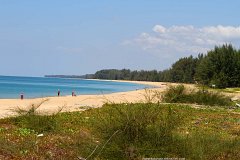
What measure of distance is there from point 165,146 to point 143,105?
97 centimetres

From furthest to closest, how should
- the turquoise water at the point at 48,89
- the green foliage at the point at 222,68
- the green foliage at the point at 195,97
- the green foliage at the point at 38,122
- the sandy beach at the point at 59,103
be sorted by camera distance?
the green foliage at the point at 222,68 < the turquoise water at the point at 48,89 < the green foliage at the point at 195,97 < the sandy beach at the point at 59,103 < the green foliage at the point at 38,122

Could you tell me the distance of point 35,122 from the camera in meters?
11.1

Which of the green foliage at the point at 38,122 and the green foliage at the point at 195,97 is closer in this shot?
the green foliage at the point at 38,122

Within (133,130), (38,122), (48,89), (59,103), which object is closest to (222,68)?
(48,89)

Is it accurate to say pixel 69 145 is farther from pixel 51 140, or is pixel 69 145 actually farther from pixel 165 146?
pixel 165 146

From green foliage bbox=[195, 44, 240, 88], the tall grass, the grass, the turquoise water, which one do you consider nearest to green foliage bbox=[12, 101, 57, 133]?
the tall grass

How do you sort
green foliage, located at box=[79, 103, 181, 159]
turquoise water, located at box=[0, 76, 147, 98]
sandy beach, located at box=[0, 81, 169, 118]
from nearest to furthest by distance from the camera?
green foliage, located at box=[79, 103, 181, 159]
sandy beach, located at box=[0, 81, 169, 118]
turquoise water, located at box=[0, 76, 147, 98]

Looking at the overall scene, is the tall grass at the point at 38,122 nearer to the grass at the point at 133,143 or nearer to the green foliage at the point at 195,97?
the grass at the point at 133,143

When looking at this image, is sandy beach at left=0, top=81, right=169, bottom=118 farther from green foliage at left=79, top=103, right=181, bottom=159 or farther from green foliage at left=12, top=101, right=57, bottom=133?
green foliage at left=79, top=103, right=181, bottom=159

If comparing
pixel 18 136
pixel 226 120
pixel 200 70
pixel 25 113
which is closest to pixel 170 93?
pixel 226 120

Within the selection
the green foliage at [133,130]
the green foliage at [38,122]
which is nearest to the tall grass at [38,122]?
the green foliage at [38,122]

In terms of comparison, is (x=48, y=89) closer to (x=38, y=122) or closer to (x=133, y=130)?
(x=38, y=122)

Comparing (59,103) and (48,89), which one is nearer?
(59,103)

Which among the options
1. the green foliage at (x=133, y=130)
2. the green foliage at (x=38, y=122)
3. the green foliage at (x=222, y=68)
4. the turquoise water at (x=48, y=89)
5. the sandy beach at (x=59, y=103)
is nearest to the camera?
the green foliage at (x=133, y=130)
